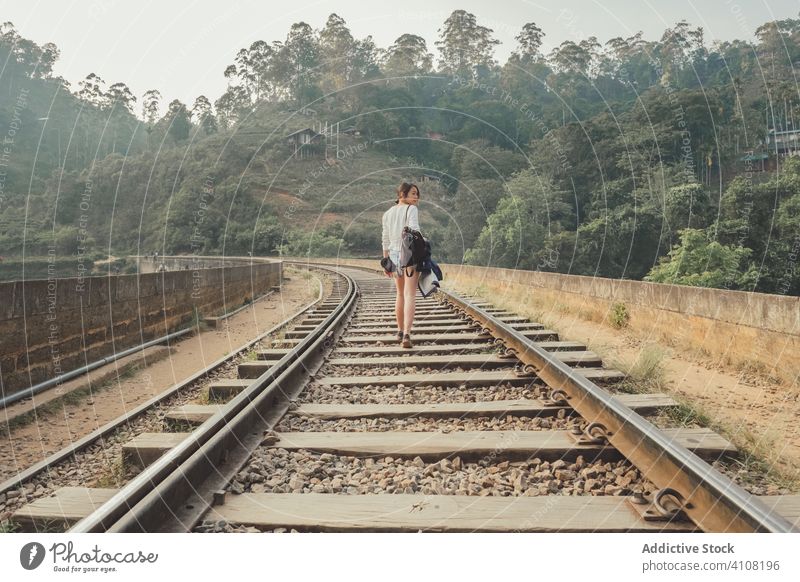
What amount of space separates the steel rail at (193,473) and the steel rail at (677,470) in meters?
1.64

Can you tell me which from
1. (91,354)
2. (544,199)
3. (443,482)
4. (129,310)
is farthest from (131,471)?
(544,199)

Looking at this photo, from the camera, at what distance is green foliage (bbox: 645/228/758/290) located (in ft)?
84.3

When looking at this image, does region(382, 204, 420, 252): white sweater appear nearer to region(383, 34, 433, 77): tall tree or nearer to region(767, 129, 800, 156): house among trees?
region(383, 34, 433, 77): tall tree

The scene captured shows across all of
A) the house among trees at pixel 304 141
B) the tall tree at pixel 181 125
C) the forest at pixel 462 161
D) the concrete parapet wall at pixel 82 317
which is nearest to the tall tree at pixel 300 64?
the forest at pixel 462 161

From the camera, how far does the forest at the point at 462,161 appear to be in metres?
35.6

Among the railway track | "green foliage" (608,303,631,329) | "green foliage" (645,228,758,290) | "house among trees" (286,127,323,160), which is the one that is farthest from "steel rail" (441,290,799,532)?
"house among trees" (286,127,323,160)

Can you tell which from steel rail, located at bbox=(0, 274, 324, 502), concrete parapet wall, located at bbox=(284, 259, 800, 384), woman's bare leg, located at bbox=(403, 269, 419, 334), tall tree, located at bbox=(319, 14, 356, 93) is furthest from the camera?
tall tree, located at bbox=(319, 14, 356, 93)

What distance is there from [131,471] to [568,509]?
6.18ft

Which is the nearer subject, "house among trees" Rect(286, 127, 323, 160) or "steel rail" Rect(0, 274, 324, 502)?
"steel rail" Rect(0, 274, 324, 502)

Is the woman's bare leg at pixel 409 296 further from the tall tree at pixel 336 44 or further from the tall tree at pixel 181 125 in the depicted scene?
the tall tree at pixel 181 125

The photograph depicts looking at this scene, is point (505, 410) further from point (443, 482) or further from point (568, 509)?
point (568, 509)

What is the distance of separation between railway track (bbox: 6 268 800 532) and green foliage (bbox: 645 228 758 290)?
80.0 feet

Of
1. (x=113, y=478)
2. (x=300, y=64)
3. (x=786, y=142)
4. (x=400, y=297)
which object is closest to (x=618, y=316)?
(x=400, y=297)

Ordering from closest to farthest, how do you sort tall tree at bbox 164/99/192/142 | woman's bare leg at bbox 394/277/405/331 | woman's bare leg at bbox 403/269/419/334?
woman's bare leg at bbox 403/269/419/334 → woman's bare leg at bbox 394/277/405/331 → tall tree at bbox 164/99/192/142
